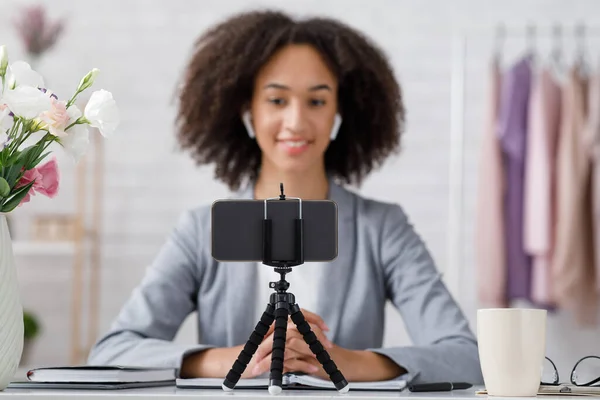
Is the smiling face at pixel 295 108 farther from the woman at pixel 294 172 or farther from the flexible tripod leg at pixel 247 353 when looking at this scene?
the flexible tripod leg at pixel 247 353

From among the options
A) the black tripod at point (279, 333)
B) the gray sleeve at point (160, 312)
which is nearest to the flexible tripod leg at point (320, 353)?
the black tripod at point (279, 333)

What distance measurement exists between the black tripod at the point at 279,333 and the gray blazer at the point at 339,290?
71cm

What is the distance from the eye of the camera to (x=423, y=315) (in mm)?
1919

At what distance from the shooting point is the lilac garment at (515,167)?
3457mm

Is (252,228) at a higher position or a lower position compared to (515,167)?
lower

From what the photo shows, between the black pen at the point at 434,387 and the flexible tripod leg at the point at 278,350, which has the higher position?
the flexible tripod leg at the point at 278,350

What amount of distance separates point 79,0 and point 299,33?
2.28 meters

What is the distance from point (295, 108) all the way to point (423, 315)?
52 centimetres

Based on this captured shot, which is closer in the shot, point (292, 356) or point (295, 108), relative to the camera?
point (292, 356)

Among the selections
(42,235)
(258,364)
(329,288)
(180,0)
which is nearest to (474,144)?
(180,0)

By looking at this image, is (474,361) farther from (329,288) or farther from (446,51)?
(446,51)

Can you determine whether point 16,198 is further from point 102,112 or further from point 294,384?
point 294,384

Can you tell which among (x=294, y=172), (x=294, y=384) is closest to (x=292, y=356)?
(x=294, y=384)

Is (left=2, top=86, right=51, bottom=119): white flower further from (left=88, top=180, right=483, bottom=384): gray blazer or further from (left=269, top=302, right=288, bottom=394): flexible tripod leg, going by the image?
(left=88, top=180, right=483, bottom=384): gray blazer
